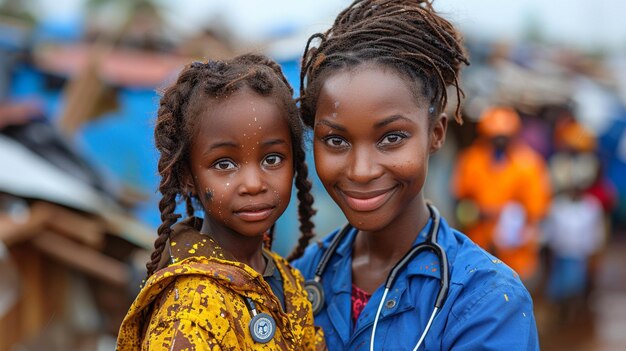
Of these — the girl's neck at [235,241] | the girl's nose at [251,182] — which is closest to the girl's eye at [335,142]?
the girl's nose at [251,182]

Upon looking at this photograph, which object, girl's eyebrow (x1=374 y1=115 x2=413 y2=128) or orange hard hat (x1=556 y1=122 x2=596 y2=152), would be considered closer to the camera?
girl's eyebrow (x1=374 y1=115 x2=413 y2=128)

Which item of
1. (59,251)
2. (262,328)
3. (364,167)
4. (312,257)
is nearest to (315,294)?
(312,257)

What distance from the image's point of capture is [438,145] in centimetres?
221

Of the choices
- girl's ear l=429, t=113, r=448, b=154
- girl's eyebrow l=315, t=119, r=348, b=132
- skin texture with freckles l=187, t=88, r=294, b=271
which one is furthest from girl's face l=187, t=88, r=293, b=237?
girl's ear l=429, t=113, r=448, b=154

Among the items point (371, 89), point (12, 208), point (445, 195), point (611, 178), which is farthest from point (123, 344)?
point (611, 178)

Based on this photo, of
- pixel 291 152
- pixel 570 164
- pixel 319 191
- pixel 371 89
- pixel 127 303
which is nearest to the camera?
pixel 371 89

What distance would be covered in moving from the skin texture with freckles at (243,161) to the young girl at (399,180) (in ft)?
0.43

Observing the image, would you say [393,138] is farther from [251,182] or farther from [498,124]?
[498,124]

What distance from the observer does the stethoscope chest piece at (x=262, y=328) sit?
6.13 ft

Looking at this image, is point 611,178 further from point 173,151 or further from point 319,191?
point 173,151

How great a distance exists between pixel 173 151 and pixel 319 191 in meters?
3.84

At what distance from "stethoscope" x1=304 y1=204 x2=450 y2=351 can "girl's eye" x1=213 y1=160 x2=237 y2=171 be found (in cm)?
54

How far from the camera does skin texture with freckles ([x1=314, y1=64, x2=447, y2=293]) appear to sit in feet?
6.44

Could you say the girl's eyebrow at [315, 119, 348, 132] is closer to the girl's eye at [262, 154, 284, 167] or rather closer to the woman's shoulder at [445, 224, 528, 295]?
the girl's eye at [262, 154, 284, 167]
